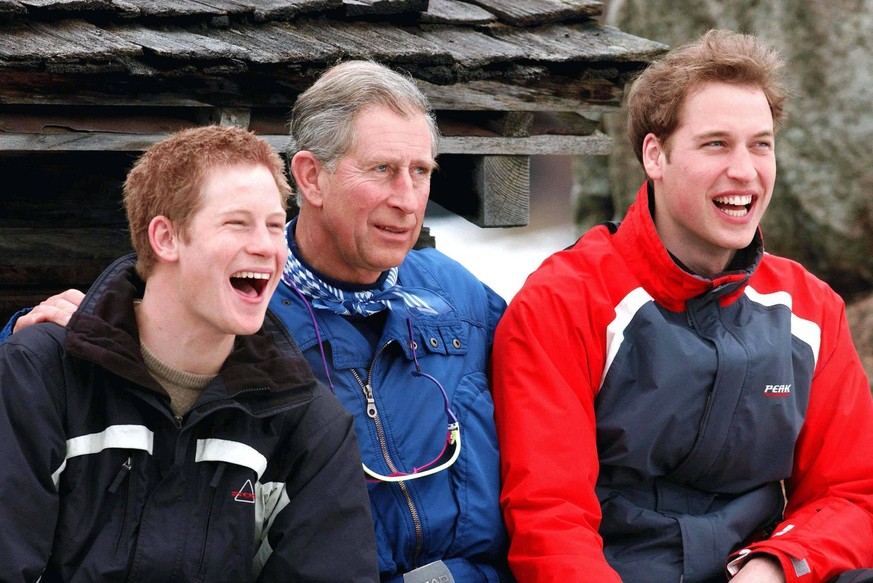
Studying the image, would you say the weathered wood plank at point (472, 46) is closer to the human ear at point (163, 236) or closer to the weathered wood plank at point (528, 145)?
the weathered wood plank at point (528, 145)

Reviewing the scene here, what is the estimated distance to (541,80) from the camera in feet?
13.1

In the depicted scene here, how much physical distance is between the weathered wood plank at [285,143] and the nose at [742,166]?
859 millimetres

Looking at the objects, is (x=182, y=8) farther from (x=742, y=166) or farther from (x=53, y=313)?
(x=742, y=166)

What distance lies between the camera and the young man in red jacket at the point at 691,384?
324 cm

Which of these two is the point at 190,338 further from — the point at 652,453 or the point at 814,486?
the point at 814,486

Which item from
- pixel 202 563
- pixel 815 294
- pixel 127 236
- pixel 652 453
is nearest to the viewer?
pixel 202 563

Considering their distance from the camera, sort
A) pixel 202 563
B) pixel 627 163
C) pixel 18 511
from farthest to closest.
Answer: pixel 627 163 < pixel 202 563 < pixel 18 511

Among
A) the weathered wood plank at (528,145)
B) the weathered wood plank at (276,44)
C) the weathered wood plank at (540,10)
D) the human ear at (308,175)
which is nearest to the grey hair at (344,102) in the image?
the human ear at (308,175)

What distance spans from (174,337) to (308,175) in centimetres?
72

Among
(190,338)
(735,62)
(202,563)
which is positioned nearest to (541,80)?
(735,62)

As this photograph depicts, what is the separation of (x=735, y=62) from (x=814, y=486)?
4.11 feet

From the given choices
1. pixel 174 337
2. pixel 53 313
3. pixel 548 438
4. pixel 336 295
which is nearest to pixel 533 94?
pixel 336 295

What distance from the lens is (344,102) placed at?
10.4 ft

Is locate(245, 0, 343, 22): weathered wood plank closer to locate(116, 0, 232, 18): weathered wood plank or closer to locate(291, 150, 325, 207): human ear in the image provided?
locate(116, 0, 232, 18): weathered wood plank
